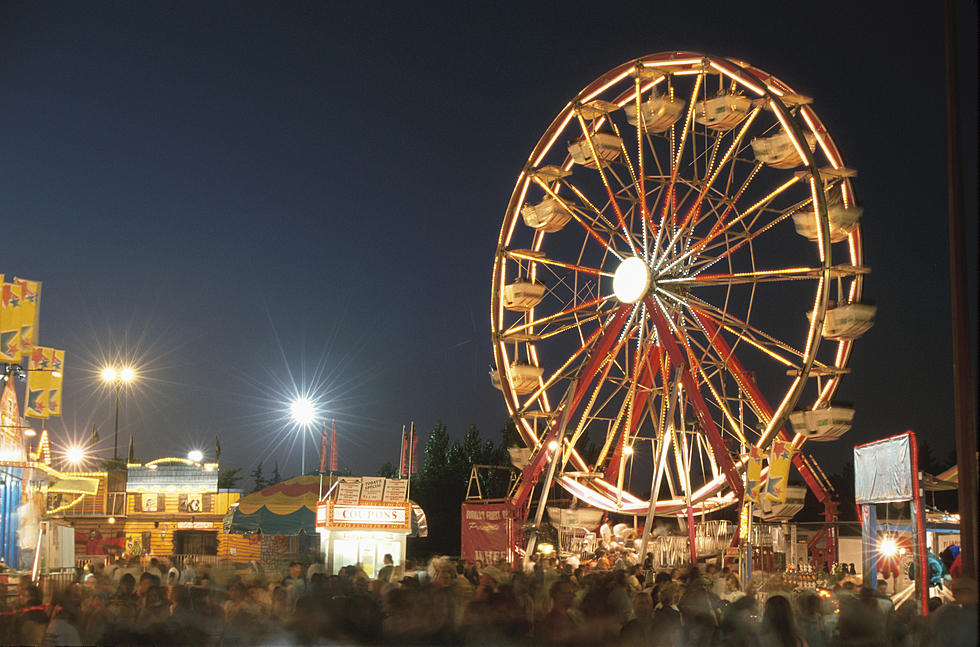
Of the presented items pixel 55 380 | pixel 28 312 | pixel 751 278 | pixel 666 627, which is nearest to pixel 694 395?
pixel 751 278

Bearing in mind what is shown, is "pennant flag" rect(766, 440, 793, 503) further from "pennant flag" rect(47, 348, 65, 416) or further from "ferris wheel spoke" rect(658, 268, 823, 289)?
"pennant flag" rect(47, 348, 65, 416)

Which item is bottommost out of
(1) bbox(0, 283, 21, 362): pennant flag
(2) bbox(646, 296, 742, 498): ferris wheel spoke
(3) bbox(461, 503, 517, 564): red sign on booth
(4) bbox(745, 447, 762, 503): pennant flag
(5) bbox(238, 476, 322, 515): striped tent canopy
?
(3) bbox(461, 503, 517, 564): red sign on booth

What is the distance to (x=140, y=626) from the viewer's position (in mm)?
7352

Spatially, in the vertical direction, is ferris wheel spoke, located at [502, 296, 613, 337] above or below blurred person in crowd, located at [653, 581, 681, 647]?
above

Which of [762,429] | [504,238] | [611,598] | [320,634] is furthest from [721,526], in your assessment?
[320,634]

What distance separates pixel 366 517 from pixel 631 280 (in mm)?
8508

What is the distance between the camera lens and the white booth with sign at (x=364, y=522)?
2044 centimetres

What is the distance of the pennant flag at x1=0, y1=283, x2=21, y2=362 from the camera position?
98.9 ft

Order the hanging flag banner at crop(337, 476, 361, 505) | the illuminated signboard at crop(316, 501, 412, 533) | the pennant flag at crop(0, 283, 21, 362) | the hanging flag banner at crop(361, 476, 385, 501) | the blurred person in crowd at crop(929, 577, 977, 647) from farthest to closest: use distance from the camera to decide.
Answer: the pennant flag at crop(0, 283, 21, 362), the hanging flag banner at crop(361, 476, 385, 501), the hanging flag banner at crop(337, 476, 361, 505), the illuminated signboard at crop(316, 501, 412, 533), the blurred person in crowd at crop(929, 577, 977, 647)

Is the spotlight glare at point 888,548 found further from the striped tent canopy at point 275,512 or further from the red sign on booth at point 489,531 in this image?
the striped tent canopy at point 275,512

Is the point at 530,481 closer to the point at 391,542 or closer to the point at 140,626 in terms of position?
the point at 391,542

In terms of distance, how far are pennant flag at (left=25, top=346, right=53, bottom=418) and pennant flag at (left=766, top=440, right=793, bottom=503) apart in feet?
80.0

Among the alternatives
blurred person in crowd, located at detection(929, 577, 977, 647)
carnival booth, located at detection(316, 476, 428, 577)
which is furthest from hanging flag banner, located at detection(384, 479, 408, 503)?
blurred person in crowd, located at detection(929, 577, 977, 647)

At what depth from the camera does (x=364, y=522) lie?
20.6 metres
